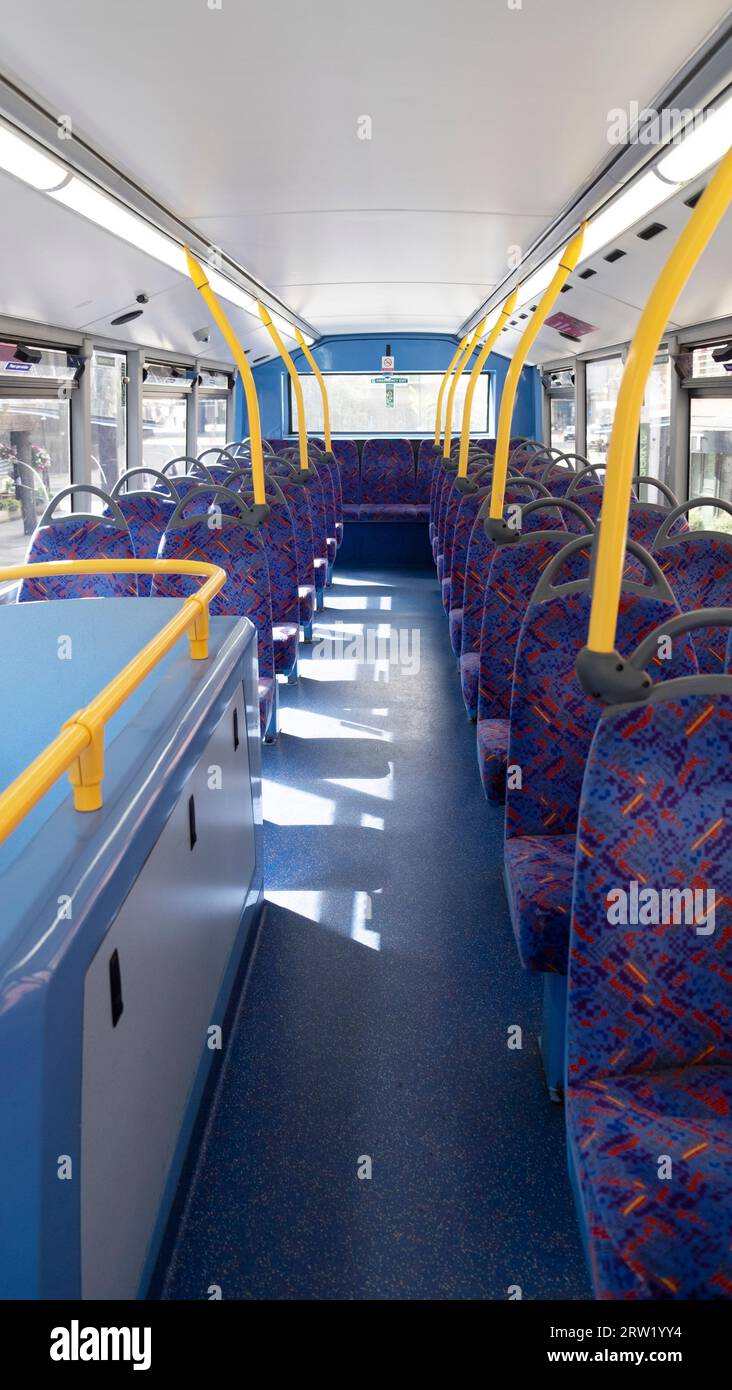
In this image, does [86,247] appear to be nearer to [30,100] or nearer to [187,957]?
[30,100]

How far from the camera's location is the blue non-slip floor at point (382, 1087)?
2076 millimetres

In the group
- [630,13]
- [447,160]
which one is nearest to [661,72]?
[630,13]

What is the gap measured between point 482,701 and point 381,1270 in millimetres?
2228

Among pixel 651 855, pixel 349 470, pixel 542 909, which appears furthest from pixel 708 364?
pixel 349 470

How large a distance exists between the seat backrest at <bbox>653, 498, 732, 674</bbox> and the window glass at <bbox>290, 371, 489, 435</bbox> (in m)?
11.1

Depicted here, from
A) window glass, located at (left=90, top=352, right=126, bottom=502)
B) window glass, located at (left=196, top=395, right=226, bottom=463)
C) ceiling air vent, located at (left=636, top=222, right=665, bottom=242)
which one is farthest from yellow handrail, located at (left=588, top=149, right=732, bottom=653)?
window glass, located at (left=196, top=395, right=226, bottom=463)

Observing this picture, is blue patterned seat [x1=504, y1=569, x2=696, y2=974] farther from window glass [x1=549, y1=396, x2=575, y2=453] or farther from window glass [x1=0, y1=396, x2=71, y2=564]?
window glass [x1=549, y1=396, x2=575, y2=453]

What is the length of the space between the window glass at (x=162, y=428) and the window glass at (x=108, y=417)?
0.33 metres

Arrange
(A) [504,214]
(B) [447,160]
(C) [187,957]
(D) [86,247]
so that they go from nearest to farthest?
1. (C) [187,957]
2. (B) [447,160]
3. (D) [86,247]
4. (A) [504,214]

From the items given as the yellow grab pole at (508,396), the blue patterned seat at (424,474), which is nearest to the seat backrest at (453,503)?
the yellow grab pole at (508,396)

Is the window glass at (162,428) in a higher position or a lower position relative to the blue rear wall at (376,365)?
lower

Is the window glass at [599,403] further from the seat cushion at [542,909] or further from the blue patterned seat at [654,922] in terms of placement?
the blue patterned seat at [654,922]

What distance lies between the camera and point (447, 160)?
454cm

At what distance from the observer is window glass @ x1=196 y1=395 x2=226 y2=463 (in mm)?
11000
